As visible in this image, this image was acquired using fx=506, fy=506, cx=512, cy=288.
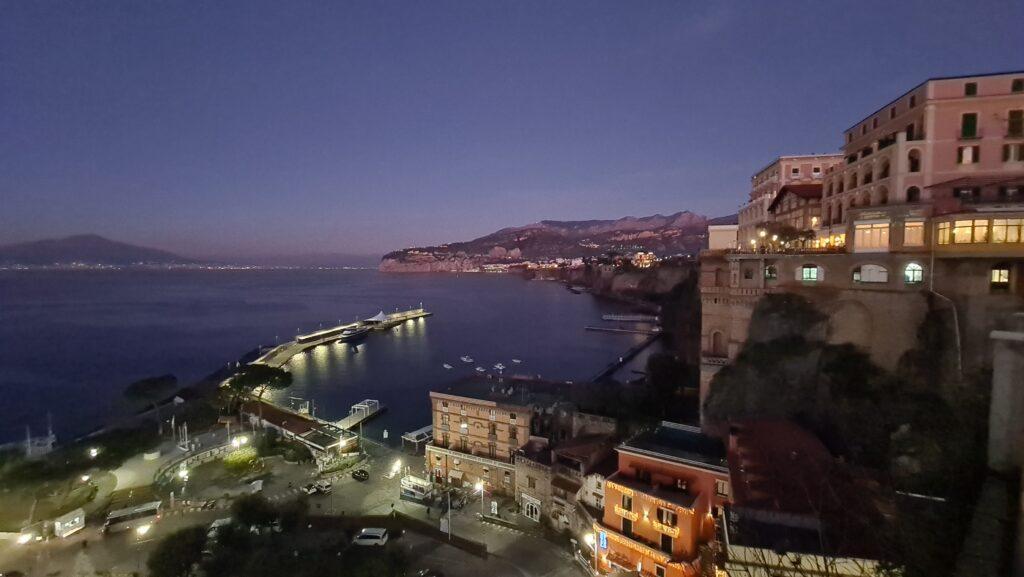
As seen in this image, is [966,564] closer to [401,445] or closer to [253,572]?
[253,572]

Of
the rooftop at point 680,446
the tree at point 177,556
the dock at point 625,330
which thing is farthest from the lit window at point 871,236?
the dock at point 625,330

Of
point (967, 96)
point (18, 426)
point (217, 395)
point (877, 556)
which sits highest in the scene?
point (967, 96)

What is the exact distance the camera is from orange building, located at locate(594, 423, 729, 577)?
9.88 metres

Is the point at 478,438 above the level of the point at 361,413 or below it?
above

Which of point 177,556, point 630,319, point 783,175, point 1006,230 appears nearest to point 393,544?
point 177,556

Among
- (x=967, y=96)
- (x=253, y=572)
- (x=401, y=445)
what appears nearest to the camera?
(x=253, y=572)

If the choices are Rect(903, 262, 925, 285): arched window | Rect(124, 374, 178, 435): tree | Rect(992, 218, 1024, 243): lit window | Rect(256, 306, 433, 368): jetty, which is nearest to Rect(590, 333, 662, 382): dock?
Rect(903, 262, 925, 285): arched window

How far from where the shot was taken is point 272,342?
45.1 meters

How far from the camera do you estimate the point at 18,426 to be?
24.4 m

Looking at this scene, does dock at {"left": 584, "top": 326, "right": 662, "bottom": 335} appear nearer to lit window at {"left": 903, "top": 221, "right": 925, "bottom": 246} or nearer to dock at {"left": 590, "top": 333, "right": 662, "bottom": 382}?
dock at {"left": 590, "top": 333, "right": 662, "bottom": 382}

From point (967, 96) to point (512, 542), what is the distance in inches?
647

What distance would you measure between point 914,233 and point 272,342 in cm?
4559

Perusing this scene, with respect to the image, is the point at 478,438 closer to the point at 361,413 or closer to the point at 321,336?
the point at 361,413

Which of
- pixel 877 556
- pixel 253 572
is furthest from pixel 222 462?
pixel 877 556
